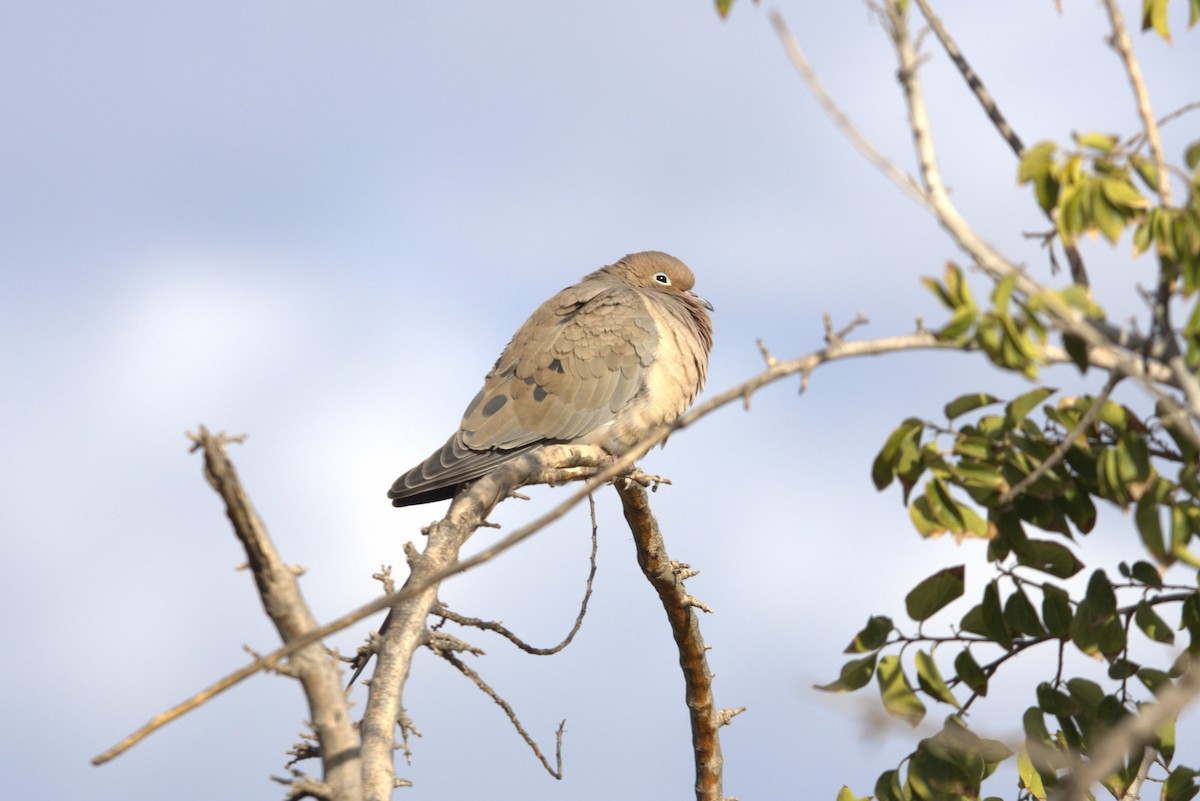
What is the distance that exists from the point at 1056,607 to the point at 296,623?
5.36ft

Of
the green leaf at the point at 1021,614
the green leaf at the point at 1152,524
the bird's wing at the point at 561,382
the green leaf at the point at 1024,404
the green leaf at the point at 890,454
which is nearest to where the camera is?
the green leaf at the point at 1152,524

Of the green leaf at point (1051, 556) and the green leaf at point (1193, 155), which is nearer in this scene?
the green leaf at point (1193, 155)

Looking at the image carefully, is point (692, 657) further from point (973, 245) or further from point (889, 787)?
point (973, 245)

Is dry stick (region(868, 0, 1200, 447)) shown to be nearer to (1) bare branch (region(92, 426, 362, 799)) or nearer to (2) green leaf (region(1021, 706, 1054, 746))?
(2) green leaf (region(1021, 706, 1054, 746))

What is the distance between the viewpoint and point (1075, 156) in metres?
2.23

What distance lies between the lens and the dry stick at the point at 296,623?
6.68 ft

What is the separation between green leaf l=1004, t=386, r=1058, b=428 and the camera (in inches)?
92.5

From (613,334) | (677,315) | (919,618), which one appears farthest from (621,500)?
(919,618)

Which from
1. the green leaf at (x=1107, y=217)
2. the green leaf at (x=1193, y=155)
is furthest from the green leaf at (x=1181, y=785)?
the green leaf at (x=1193, y=155)

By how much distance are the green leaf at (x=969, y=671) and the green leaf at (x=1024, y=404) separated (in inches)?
24.2

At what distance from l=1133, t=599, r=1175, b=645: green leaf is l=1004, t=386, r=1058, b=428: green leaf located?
53 cm

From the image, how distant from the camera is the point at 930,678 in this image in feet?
8.55

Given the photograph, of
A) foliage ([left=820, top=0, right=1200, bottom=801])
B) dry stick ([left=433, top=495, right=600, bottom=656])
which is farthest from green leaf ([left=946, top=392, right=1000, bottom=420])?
dry stick ([left=433, top=495, right=600, bottom=656])

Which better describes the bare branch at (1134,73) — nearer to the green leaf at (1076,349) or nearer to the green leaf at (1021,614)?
the green leaf at (1076,349)
